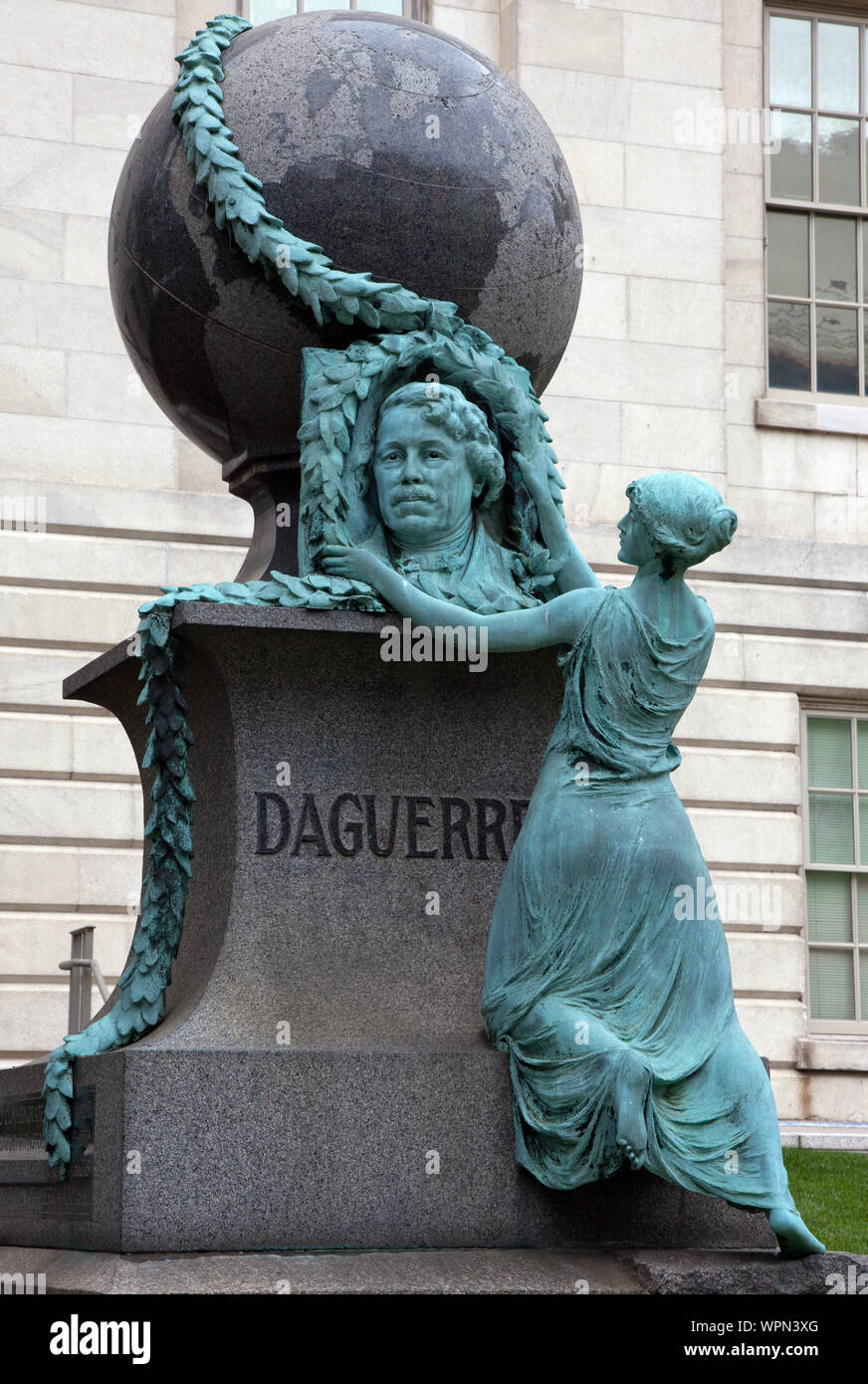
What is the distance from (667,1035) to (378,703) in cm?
135

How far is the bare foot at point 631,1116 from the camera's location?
5.96 m

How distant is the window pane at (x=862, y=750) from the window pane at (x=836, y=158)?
189 inches

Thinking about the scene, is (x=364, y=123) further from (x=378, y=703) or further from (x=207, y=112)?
(x=378, y=703)

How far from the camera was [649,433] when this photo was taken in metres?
19.5

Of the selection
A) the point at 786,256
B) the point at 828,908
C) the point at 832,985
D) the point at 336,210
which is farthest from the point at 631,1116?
the point at 786,256

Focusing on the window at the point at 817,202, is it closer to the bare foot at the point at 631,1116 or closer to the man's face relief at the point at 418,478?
the man's face relief at the point at 418,478

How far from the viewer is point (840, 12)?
20766mm

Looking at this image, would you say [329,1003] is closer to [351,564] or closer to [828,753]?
[351,564]

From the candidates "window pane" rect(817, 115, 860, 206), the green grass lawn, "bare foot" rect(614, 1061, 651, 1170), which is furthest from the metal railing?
"window pane" rect(817, 115, 860, 206)

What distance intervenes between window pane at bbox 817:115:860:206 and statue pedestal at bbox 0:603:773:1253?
14675mm

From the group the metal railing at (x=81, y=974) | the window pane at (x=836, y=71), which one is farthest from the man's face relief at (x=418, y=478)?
the window pane at (x=836, y=71)

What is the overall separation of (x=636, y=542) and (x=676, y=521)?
15 cm
